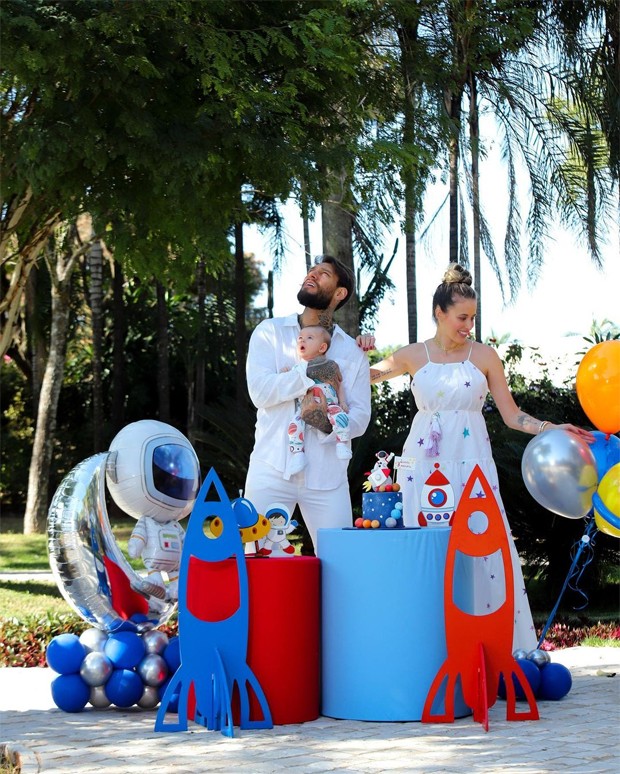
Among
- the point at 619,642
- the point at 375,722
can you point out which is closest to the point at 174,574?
the point at 375,722

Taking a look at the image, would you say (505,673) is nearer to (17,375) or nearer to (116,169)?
(116,169)

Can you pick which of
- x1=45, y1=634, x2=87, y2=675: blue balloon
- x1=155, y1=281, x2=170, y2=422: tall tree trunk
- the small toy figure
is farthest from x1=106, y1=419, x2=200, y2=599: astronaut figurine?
x1=155, y1=281, x2=170, y2=422: tall tree trunk

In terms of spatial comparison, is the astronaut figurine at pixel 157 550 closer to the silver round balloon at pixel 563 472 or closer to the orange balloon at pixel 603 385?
the silver round balloon at pixel 563 472

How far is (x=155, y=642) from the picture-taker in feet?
17.5

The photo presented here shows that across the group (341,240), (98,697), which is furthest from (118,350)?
(98,697)

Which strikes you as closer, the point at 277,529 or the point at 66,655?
the point at 277,529

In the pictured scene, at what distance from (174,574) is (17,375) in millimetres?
19096

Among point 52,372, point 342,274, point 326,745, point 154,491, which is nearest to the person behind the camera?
point 326,745

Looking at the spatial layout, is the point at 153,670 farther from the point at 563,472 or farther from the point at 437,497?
the point at 563,472

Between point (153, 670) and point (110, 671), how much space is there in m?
0.21

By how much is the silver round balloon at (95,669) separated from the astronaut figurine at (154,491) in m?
0.47

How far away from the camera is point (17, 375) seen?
78.2 ft

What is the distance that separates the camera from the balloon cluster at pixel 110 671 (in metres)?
5.15

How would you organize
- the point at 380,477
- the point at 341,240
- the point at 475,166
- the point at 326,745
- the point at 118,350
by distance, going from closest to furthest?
the point at 326,745 < the point at 380,477 < the point at 341,240 < the point at 475,166 < the point at 118,350
